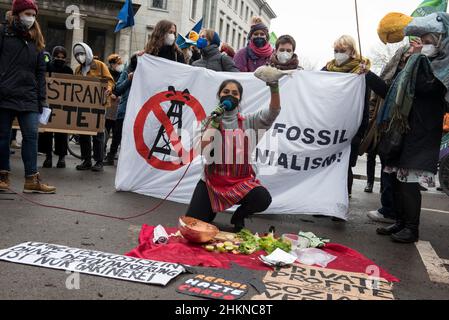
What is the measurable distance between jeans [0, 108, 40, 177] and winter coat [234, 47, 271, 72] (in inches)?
103

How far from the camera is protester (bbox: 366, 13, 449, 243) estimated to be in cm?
447

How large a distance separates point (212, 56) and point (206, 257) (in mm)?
3424

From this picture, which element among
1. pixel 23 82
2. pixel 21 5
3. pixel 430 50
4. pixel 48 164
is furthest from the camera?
pixel 48 164

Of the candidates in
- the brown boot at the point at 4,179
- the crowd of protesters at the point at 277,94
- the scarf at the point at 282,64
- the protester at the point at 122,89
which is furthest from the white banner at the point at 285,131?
the brown boot at the point at 4,179

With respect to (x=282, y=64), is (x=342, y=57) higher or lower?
higher

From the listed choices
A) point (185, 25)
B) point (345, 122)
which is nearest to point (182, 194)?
point (345, 122)

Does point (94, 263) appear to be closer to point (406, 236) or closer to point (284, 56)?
point (406, 236)

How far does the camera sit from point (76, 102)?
25.3 feet

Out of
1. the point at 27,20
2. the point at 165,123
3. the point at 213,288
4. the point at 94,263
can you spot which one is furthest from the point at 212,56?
the point at 213,288

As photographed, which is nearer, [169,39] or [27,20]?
[27,20]

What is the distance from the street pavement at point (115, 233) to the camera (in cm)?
287

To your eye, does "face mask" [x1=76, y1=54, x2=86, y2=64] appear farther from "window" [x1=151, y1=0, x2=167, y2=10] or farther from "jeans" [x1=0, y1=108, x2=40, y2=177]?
"window" [x1=151, y1=0, x2=167, y2=10]

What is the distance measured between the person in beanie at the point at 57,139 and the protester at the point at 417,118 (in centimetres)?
510

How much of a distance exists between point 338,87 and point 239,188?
5.71ft
